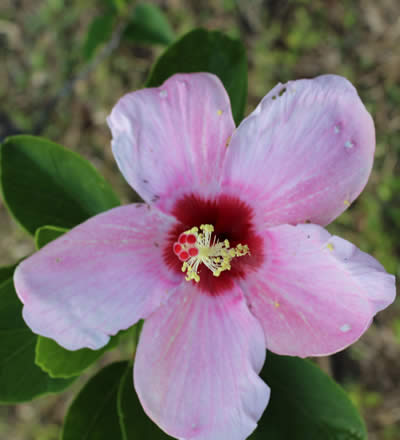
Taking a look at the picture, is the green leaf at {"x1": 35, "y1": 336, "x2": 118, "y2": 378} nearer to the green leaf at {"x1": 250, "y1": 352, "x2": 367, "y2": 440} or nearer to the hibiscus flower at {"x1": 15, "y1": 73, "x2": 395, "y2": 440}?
the hibiscus flower at {"x1": 15, "y1": 73, "x2": 395, "y2": 440}

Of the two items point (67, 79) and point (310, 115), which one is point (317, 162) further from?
point (67, 79)

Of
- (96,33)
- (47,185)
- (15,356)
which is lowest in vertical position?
(15,356)

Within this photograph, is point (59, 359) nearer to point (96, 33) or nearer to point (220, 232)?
point (220, 232)

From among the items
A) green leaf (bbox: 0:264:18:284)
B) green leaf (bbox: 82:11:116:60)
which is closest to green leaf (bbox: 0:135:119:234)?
green leaf (bbox: 0:264:18:284)

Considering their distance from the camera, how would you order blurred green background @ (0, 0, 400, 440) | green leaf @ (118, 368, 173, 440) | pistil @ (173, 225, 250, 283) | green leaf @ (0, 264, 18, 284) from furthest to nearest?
A: 1. blurred green background @ (0, 0, 400, 440)
2. green leaf @ (0, 264, 18, 284)
3. green leaf @ (118, 368, 173, 440)
4. pistil @ (173, 225, 250, 283)

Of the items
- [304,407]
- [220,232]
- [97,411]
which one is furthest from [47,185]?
[304,407]

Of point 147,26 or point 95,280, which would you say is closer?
point 95,280
